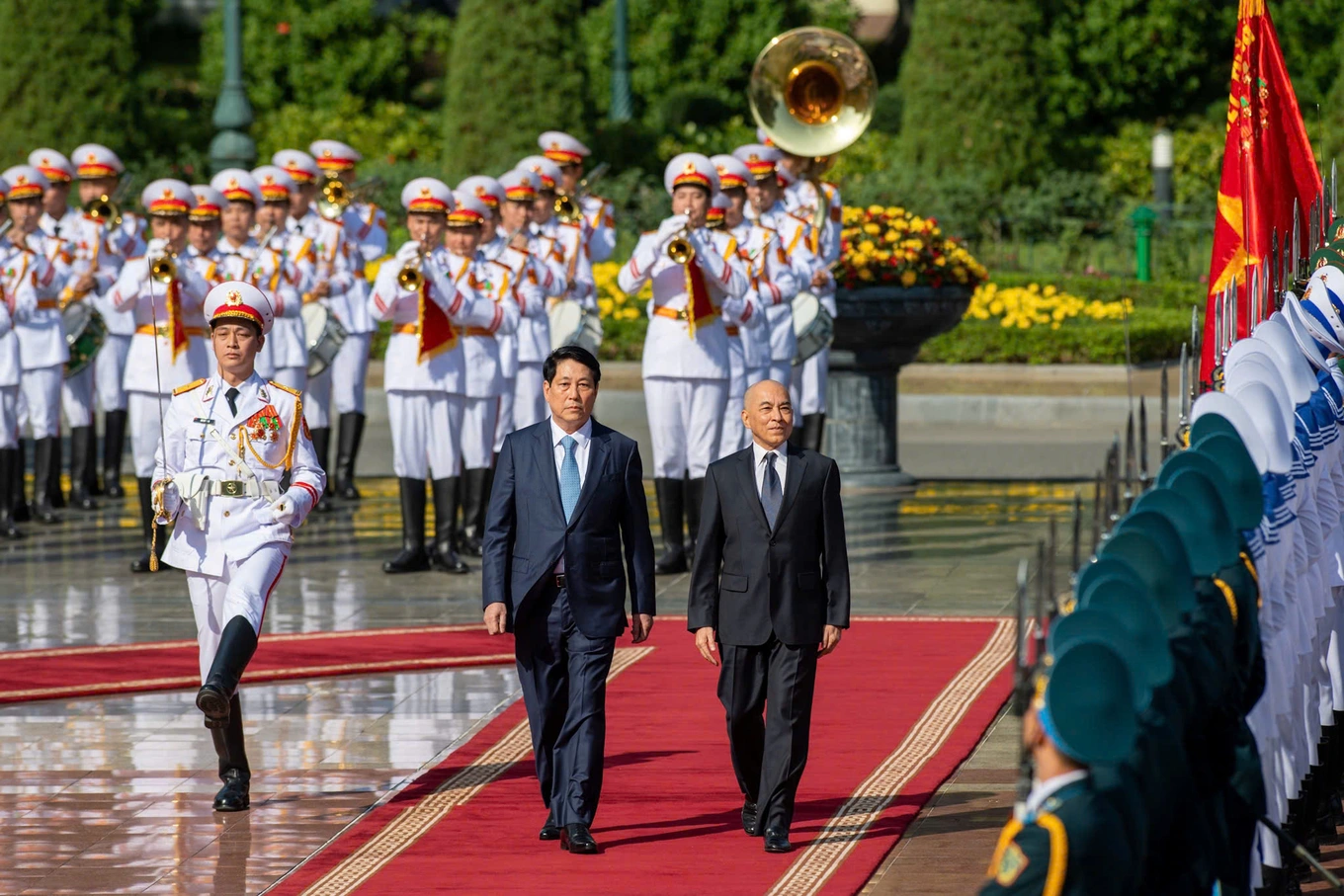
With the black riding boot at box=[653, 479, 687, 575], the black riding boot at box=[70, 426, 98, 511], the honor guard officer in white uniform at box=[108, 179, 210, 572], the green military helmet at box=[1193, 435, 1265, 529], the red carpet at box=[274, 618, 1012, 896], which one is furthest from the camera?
the black riding boot at box=[70, 426, 98, 511]

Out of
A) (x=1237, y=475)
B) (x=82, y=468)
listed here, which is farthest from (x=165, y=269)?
(x=1237, y=475)

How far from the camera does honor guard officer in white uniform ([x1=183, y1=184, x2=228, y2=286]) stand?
13.8 m

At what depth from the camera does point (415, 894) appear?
7.00 m

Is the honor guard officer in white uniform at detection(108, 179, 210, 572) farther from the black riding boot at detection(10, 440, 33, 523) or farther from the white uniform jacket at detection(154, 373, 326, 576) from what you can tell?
the white uniform jacket at detection(154, 373, 326, 576)

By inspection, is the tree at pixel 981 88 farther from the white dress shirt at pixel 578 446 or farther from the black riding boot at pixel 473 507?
the white dress shirt at pixel 578 446

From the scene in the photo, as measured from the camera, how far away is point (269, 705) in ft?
32.3

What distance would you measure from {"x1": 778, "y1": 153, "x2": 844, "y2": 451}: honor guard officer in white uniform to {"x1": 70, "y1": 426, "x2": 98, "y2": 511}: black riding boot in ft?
15.0

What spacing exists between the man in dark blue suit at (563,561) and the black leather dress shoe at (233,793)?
39.1 inches

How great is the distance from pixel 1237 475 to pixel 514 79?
21630 millimetres

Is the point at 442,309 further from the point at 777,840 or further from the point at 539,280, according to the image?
the point at 777,840

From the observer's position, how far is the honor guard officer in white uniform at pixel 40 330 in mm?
14828

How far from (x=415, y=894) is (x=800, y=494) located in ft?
5.55

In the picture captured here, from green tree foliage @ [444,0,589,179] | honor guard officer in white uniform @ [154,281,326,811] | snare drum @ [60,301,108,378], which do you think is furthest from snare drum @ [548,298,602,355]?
green tree foliage @ [444,0,589,179]

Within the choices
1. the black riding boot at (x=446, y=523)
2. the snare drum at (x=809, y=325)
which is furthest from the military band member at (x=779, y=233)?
the black riding boot at (x=446, y=523)
